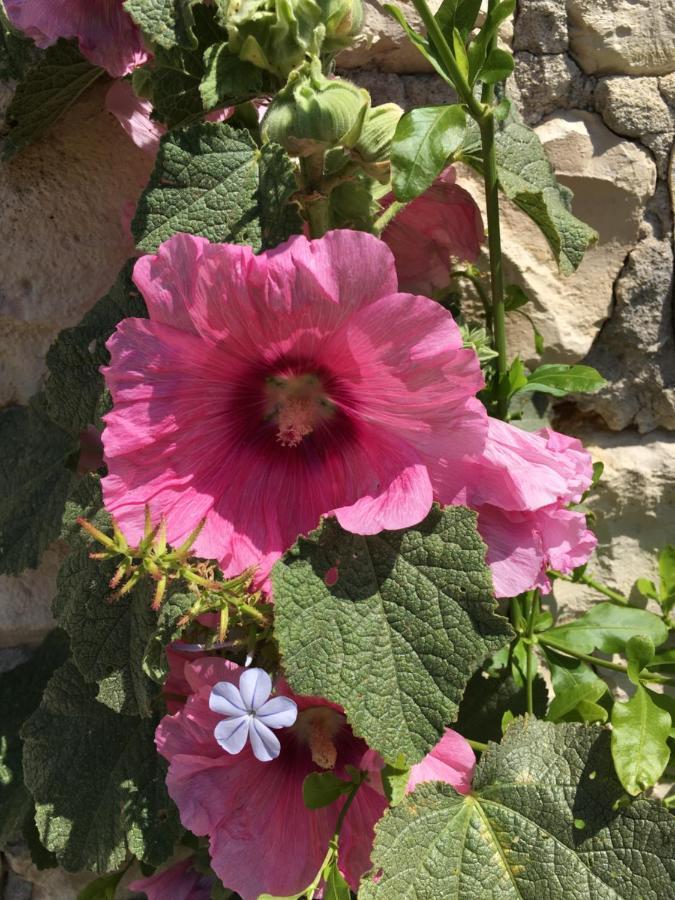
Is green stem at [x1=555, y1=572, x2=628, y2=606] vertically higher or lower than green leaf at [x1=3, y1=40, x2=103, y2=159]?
lower

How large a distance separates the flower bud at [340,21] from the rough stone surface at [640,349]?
0.56 meters

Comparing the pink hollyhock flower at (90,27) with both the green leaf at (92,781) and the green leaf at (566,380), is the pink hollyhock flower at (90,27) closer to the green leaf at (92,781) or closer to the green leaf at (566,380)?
the green leaf at (566,380)

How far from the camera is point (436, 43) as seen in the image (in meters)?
0.70

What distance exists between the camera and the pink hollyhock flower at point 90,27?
80 cm

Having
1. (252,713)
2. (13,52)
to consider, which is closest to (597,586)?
(252,713)

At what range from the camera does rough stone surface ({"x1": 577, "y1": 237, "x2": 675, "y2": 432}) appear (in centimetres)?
112

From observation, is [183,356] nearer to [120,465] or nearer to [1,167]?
[120,465]

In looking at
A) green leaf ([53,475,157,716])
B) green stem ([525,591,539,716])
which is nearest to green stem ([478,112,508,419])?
green stem ([525,591,539,716])

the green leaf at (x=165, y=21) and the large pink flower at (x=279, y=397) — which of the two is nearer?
the large pink flower at (x=279, y=397)

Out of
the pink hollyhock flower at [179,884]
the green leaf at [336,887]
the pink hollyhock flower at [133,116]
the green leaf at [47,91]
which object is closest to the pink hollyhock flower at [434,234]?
the pink hollyhock flower at [133,116]

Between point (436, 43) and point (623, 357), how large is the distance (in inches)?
23.2

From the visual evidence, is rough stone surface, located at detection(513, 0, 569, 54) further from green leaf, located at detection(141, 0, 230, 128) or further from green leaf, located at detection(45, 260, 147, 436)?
green leaf, located at detection(45, 260, 147, 436)

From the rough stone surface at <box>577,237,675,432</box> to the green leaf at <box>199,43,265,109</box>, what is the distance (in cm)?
61

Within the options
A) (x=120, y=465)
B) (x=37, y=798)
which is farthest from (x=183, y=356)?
(x=37, y=798)
